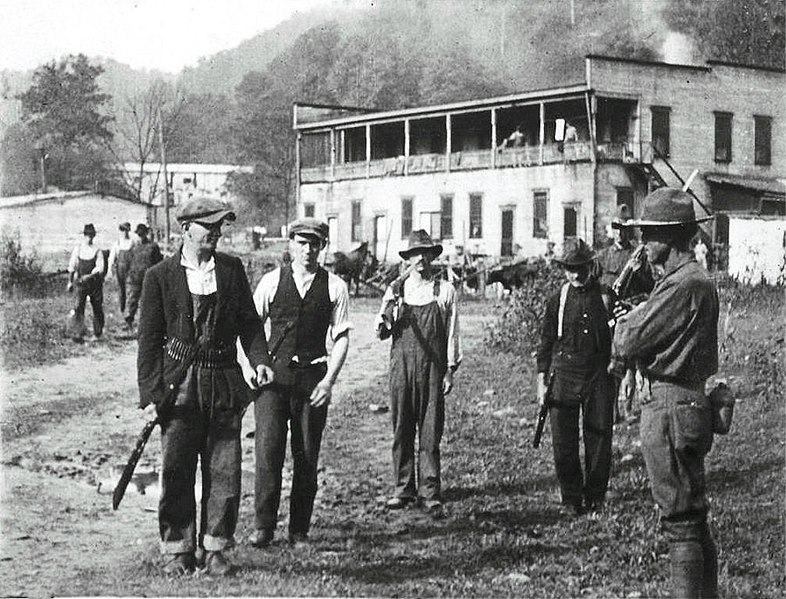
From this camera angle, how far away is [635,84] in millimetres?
27250

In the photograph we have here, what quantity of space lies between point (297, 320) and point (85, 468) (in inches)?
122

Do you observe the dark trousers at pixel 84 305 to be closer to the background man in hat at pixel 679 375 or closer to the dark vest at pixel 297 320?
the dark vest at pixel 297 320

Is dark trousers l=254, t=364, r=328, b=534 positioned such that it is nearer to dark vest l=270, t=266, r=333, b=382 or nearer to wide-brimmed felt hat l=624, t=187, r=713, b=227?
dark vest l=270, t=266, r=333, b=382

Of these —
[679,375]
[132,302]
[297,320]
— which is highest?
[297,320]

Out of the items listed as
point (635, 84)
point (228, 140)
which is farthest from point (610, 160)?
point (228, 140)

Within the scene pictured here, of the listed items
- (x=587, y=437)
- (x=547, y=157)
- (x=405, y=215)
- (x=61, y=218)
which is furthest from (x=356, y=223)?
(x=587, y=437)

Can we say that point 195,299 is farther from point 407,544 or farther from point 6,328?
point 6,328

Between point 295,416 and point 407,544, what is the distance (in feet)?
3.45

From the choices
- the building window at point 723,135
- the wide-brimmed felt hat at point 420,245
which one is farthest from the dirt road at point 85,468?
the building window at point 723,135

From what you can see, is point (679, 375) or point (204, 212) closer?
point (679, 375)

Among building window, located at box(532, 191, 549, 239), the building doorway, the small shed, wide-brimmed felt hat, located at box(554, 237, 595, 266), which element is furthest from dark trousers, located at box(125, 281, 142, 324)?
the building doorway

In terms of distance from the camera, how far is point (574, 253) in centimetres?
696

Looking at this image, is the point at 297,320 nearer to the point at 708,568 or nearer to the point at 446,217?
the point at 708,568

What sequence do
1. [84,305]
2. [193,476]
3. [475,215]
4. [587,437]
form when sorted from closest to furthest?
1. [193,476]
2. [587,437]
3. [84,305]
4. [475,215]
